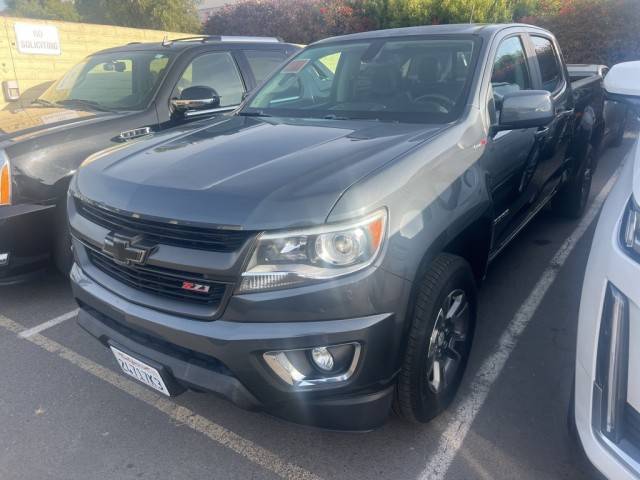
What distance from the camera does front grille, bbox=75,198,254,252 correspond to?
193cm

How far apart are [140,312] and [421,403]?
124cm

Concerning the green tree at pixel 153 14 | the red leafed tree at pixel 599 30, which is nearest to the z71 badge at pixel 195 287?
the red leafed tree at pixel 599 30

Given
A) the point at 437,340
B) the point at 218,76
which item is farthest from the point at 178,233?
the point at 218,76

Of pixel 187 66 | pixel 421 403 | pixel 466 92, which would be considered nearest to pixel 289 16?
pixel 187 66

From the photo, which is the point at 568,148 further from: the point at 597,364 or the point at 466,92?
the point at 597,364

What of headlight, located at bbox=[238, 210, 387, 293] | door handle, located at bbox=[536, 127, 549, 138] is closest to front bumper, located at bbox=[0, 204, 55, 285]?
headlight, located at bbox=[238, 210, 387, 293]

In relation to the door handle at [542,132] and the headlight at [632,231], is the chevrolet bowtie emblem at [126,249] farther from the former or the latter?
the door handle at [542,132]

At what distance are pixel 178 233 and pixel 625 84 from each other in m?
2.01

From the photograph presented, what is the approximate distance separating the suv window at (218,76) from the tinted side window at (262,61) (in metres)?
0.20

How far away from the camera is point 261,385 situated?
1.96 metres

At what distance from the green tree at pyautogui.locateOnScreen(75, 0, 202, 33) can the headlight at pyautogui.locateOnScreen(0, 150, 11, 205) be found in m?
20.5

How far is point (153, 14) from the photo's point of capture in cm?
2186

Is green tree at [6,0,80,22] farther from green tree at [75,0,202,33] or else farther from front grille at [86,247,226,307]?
front grille at [86,247,226,307]

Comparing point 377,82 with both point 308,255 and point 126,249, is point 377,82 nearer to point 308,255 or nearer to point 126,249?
point 308,255
